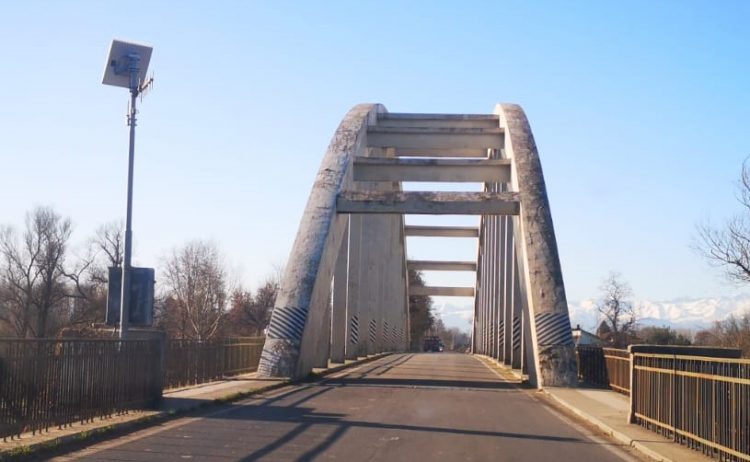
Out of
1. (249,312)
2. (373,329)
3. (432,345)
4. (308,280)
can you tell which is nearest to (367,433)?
(308,280)

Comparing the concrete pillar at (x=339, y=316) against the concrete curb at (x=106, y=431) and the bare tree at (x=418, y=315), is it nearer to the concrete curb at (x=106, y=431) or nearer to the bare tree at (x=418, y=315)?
the concrete curb at (x=106, y=431)

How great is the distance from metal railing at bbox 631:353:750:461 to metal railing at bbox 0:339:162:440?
888 cm

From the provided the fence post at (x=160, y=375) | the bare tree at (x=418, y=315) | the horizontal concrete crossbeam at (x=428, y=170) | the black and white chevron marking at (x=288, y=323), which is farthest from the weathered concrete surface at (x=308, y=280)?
the bare tree at (x=418, y=315)

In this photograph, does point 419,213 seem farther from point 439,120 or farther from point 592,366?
point 439,120

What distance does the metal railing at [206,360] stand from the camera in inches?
870

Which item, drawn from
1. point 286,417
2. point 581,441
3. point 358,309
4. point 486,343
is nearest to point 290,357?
point 286,417

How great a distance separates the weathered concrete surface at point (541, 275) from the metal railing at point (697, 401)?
33.5 ft

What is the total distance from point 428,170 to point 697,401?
25.9 m

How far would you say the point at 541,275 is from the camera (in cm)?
2842

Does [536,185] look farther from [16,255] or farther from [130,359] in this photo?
[16,255]

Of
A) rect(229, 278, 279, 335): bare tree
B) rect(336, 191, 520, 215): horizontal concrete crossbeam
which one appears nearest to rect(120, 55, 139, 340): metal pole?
rect(336, 191, 520, 215): horizontal concrete crossbeam

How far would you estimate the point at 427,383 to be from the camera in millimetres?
28094

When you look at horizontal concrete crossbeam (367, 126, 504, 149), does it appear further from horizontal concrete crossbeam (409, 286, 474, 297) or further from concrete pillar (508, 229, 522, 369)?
horizontal concrete crossbeam (409, 286, 474, 297)

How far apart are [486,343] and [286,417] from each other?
52.2 metres
